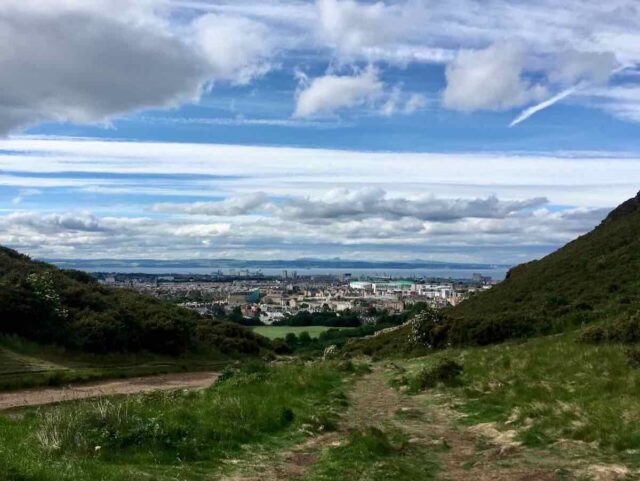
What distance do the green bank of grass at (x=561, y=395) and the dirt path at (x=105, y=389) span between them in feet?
35.9

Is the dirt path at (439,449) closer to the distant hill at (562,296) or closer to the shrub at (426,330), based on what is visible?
the distant hill at (562,296)

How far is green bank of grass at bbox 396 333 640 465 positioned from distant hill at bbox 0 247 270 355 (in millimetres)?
22845

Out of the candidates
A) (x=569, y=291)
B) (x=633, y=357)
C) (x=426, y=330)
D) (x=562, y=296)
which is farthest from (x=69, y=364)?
(x=569, y=291)

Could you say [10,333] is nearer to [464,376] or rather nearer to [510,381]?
[464,376]

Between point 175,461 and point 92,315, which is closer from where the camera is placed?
point 175,461

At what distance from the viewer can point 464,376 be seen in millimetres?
18562

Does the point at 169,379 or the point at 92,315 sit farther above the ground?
the point at 92,315

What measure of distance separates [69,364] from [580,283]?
31.5 metres

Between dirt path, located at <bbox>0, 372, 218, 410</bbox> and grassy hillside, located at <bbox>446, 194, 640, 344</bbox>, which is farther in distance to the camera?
grassy hillside, located at <bbox>446, 194, 640, 344</bbox>

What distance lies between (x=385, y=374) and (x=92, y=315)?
2258cm

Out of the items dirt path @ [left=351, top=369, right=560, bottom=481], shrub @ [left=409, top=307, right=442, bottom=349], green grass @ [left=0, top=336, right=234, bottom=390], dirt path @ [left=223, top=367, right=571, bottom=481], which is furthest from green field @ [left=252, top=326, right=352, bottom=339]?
dirt path @ [left=223, top=367, right=571, bottom=481]

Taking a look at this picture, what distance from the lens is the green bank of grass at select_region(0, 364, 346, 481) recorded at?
7.91 meters

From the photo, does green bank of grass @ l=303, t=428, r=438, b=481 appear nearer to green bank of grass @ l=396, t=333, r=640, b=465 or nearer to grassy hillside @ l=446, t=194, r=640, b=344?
green bank of grass @ l=396, t=333, r=640, b=465

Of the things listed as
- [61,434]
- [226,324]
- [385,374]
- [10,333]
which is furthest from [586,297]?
[61,434]
